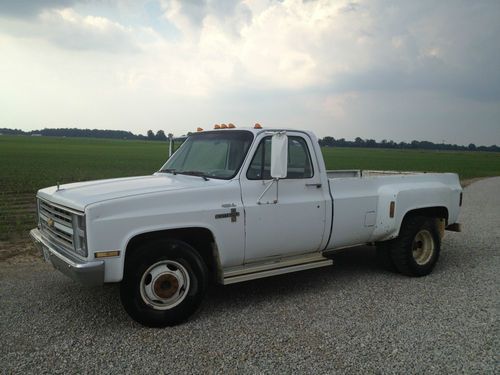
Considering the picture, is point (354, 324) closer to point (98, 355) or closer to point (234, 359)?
point (234, 359)

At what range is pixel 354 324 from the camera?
4.45 meters

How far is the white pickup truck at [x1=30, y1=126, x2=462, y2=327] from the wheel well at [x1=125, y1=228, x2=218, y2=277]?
13 mm

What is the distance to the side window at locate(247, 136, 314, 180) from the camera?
15.9ft

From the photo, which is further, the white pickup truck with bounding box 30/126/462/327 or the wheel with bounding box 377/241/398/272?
the wheel with bounding box 377/241/398/272

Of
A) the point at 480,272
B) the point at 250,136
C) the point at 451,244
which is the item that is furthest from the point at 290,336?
the point at 451,244

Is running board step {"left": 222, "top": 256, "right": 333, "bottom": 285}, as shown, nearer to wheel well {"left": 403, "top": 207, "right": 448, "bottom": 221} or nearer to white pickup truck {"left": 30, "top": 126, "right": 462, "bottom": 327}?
white pickup truck {"left": 30, "top": 126, "right": 462, "bottom": 327}

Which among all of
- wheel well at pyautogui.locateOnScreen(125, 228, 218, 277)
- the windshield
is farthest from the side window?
wheel well at pyautogui.locateOnScreen(125, 228, 218, 277)

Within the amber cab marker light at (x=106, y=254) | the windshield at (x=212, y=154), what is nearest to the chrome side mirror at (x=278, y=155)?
the windshield at (x=212, y=154)

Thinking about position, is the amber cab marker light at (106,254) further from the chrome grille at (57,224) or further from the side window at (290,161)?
the side window at (290,161)

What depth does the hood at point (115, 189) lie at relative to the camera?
162 inches

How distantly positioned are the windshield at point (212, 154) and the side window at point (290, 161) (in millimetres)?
153

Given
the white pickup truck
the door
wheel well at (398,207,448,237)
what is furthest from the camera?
wheel well at (398,207,448,237)

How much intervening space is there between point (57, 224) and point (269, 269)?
89.3 inches

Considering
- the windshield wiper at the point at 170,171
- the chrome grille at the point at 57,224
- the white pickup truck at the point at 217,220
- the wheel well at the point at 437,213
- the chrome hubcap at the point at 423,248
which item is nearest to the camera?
the white pickup truck at the point at 217,220
